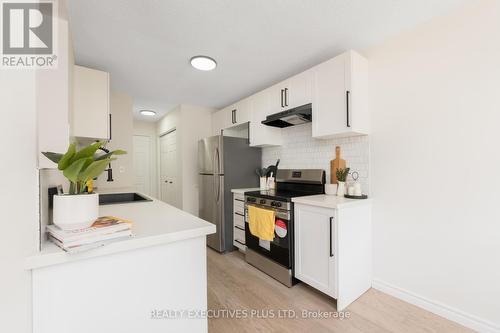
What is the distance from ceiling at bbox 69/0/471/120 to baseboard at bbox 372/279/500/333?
2.37 metres

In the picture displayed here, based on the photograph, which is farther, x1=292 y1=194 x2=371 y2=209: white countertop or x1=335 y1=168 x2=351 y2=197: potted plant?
x1=335 y1=168 x2=351 y2=197: potted plant

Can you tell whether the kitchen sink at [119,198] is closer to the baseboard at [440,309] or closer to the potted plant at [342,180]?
the potted plant at [342,180]

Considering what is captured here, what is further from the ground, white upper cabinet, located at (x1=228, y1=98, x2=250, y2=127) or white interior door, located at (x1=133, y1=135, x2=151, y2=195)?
white upper cabinet, located at (x1=228, y1=98, x2=250, y2=127)

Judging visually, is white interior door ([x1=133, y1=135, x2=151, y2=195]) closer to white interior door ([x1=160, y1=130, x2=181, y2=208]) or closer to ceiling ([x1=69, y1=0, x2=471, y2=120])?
white interior door ([x1=160, y1=130, x2=181, y2=208])

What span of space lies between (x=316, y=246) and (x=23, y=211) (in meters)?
1.98

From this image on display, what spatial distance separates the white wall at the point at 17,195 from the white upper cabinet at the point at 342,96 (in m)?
2.14

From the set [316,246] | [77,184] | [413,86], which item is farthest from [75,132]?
[413,86]

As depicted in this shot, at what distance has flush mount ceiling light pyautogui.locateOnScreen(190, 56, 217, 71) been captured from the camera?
2.37 m

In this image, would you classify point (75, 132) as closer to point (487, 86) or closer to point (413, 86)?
point (413, 86)

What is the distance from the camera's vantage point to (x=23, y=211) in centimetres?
77

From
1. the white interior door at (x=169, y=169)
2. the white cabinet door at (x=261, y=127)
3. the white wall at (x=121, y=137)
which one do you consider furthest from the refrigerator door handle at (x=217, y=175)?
the white wall at (x=121, y=137)

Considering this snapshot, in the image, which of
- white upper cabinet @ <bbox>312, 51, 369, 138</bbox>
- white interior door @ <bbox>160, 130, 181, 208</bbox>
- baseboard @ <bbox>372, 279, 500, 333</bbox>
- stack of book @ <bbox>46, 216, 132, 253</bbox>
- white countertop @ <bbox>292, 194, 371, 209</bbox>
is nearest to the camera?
stack of book @ <bbox>46, 216, 132, 253</bbox>

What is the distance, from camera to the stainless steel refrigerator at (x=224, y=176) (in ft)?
10.3

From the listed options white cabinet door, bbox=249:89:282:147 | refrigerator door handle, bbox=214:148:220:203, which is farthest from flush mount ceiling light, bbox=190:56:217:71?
refrigerator door handle, bbox=214:148:220:203
